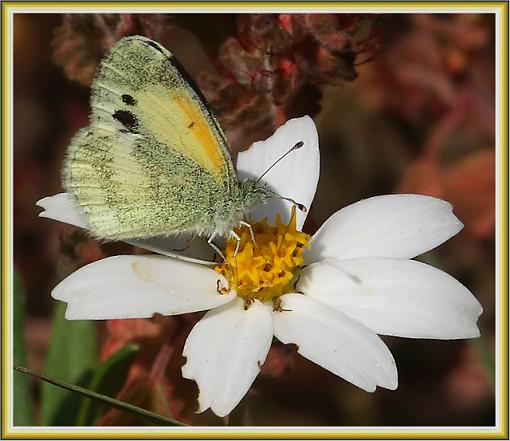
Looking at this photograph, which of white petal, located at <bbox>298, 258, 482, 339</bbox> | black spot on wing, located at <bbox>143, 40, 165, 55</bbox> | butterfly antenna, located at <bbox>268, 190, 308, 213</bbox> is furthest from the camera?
butterfly antenna, located at <bbox>268, 190, 308, 213</bbox>

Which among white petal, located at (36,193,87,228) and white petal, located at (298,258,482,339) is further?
white petal, located at (36,193,87,228)

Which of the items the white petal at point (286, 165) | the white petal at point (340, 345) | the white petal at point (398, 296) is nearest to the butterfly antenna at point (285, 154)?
the white petal at point (286, 165)

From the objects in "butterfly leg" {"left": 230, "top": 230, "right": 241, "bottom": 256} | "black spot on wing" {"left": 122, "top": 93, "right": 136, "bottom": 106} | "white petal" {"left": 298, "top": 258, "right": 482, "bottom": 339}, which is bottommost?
"white petal" {"left": 298, "top": 258, "right": 482, "bottom": 339}

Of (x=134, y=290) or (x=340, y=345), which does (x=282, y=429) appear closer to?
(x=340, y=345)

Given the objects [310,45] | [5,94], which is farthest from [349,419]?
[5,94]

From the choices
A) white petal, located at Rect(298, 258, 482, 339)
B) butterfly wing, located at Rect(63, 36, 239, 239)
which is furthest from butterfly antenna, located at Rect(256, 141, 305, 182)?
white petal, located at Rect(298, 258, 482, 339)

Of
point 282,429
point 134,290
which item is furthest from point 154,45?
point 282,429

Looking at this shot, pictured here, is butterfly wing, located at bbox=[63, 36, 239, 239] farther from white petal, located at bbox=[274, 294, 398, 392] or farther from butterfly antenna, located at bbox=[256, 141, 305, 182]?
white petal, located at bbox=[274, 294, 398, 392]

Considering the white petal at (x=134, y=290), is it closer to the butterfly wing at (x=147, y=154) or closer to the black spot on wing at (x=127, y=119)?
the butterfly wing at (x=147, y=154)

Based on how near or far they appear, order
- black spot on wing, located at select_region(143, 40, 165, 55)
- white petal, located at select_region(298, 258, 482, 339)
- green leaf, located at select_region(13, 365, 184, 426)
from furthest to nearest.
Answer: black spot on wing, located at select_region(143, 40, 165, 55), white petal, located at select_region(298, 258, 482, 339), green leaf, located at select_region(13, 365, 184, 426)
